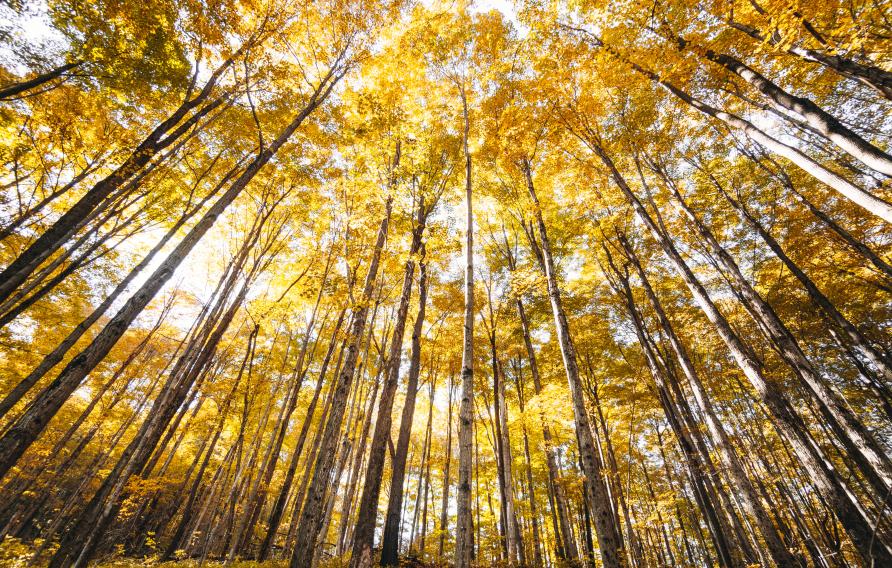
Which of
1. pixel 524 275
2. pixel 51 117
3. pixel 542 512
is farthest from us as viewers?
pixel 542 512

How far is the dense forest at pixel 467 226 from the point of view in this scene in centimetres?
596

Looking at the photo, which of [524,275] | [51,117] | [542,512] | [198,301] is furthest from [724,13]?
[542,512]

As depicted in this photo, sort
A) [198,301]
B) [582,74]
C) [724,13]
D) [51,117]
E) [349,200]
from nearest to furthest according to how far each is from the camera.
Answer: [724,13], [51,117], [582,74], [349,200], [198,301]

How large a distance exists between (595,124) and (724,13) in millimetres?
3509

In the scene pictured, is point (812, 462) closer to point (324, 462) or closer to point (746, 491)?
point (746, 491)

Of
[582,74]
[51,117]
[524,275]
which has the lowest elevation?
[524,275]

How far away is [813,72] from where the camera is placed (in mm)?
7742

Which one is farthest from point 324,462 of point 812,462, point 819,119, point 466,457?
point 819,119

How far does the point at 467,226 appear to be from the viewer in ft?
22.2

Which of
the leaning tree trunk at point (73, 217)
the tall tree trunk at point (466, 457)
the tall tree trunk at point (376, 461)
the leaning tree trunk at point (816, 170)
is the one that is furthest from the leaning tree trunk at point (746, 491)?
the leaning tree trunk at point (73, 217)

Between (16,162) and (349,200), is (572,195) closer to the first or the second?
(349,200)

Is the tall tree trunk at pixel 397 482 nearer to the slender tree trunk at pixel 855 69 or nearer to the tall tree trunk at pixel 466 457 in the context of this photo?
the tall tree trunk at pixel 466 457

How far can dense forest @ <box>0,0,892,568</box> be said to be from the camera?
5.96 metres

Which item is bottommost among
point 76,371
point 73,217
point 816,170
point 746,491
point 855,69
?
point 746,491
